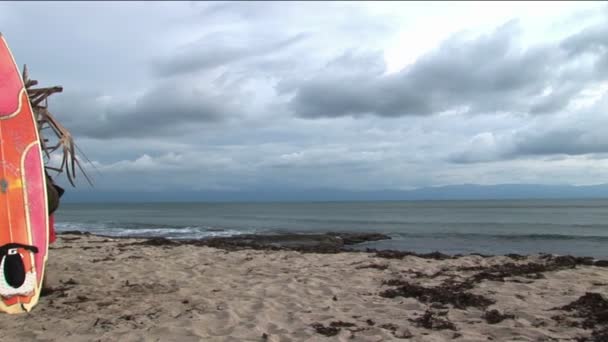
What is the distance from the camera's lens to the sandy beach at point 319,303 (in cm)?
493

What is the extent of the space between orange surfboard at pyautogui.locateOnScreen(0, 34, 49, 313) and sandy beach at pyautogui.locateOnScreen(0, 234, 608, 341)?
0.41 m

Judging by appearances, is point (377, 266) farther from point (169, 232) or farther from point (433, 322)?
point (169, 232)

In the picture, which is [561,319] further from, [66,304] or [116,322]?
[66,304]

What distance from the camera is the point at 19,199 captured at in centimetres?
602

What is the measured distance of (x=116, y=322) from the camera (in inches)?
213

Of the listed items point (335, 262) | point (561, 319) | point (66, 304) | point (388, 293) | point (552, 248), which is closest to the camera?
point (561, 319)

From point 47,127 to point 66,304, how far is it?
110 inches

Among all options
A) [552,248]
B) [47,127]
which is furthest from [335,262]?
[552,248]

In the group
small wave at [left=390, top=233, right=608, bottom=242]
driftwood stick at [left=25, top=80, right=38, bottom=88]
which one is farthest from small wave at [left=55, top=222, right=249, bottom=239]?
driftwood stick at [left=25, top=80, right=38, bottom=88]

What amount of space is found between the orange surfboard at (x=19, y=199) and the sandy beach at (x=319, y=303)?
16.0 inches

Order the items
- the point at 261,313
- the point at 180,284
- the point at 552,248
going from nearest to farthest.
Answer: the point at 261,313 < the point at 180,284 < the point at 552,248

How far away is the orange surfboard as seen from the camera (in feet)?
18.9

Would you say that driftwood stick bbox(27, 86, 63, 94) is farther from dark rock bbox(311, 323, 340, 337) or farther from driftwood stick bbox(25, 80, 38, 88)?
dark rock bbox(311, 323, 340, 337)

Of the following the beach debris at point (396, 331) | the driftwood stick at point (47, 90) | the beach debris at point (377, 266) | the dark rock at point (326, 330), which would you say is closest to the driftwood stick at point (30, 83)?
the driftwood stick at point (47, 90)
